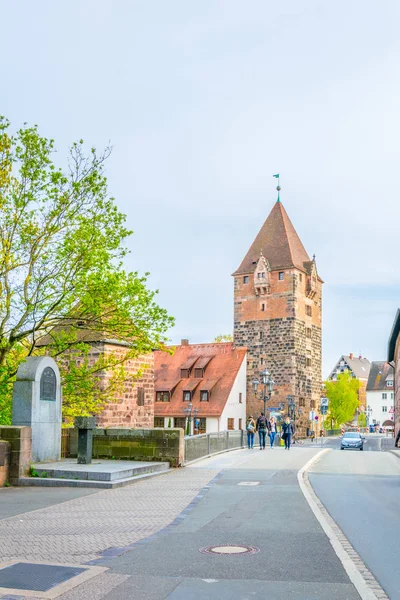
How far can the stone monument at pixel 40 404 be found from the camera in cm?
1706

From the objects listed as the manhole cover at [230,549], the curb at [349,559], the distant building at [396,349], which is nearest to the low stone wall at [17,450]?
the curb at [349,559]

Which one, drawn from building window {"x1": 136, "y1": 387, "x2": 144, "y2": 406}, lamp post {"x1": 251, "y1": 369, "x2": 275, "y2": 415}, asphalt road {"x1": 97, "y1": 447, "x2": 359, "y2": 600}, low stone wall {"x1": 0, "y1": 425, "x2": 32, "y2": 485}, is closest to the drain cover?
asphalt road {"x1": 97, "y1": 447, "x2": 359, "y2": 600}

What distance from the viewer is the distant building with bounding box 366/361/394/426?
13212cm

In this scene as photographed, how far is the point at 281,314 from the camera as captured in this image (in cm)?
6844

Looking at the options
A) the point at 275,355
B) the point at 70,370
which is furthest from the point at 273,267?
the point at 70,370

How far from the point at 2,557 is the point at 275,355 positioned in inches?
2384

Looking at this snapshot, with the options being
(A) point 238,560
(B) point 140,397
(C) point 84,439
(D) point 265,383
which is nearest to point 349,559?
(A) point 238,560

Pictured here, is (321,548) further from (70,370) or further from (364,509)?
(70,370)

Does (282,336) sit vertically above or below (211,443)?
above

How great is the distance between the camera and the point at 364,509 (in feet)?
41.5

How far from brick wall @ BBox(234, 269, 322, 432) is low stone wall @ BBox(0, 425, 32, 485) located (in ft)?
171

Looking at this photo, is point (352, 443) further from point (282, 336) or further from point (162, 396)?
point (162, 396)

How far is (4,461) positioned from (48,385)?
3.17 meters

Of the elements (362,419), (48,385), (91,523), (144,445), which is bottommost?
(362,419)
